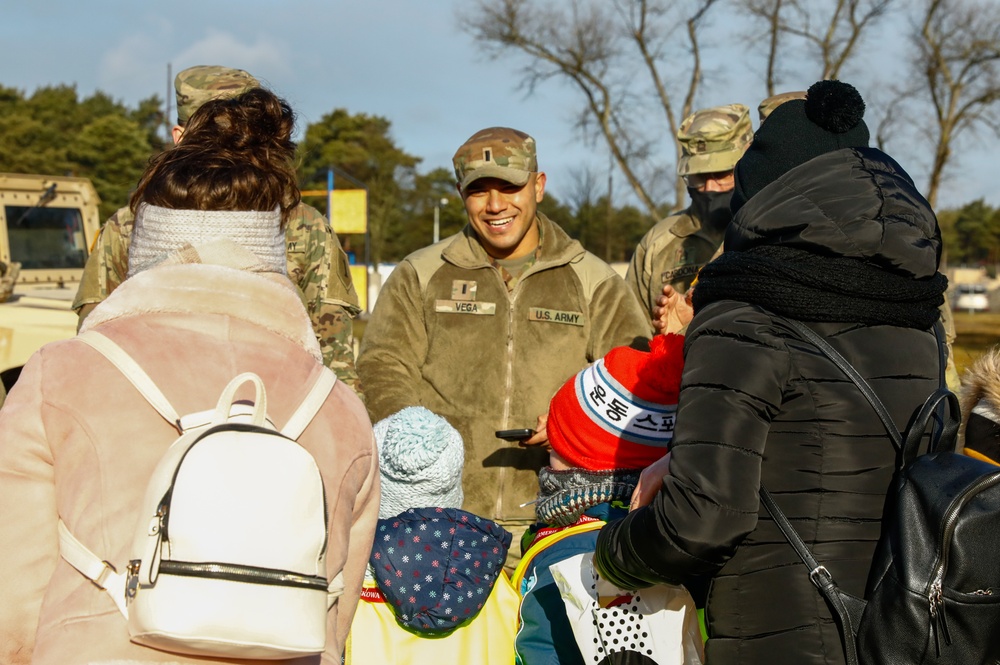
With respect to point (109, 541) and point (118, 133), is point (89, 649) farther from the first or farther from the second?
point (118, 133)

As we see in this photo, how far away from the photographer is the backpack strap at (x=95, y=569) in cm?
164

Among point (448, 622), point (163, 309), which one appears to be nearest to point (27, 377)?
point (163, 309)

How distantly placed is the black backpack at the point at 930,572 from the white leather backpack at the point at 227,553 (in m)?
1.02

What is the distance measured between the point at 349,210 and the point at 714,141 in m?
17.0

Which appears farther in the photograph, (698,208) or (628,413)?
(698,208)

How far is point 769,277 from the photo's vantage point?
2080 millimetres

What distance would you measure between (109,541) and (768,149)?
1560 mm

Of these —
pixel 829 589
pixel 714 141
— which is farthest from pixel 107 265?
pixel 829 589

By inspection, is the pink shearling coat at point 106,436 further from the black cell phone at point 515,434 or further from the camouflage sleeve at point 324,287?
the camouflage sleeve at point 324,287

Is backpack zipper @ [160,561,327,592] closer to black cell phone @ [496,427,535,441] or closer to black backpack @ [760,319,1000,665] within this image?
black backpack @ [760,319,1000,665]

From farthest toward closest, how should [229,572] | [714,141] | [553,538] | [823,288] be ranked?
[714,141], [553,538], [823,288], [229,572]

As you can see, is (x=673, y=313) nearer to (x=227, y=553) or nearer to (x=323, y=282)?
(x=323, y=282)

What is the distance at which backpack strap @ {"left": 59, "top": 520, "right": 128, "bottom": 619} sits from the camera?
5.38ft

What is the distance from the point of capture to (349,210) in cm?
2117
